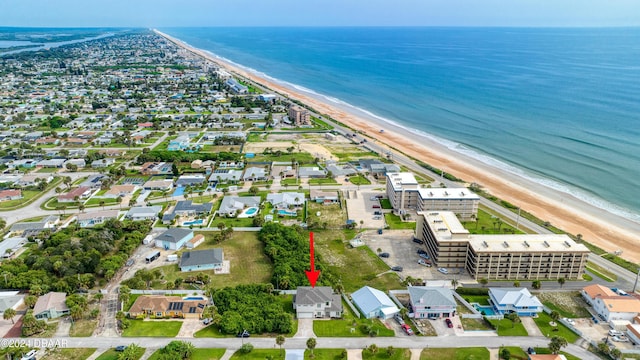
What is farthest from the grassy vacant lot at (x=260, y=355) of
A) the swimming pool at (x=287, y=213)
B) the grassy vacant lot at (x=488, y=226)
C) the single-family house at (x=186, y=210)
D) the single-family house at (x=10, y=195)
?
the single-family house at (x=10, y=195)

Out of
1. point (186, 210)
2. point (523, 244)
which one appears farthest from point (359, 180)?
point (523, 244)

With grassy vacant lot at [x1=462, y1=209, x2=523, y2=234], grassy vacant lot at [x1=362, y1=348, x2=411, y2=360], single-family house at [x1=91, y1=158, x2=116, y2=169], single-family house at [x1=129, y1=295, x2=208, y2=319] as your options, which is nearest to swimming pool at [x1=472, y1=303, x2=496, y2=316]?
grassy vacant lot at [x1=362, y1=348, x2=411, y2=360]

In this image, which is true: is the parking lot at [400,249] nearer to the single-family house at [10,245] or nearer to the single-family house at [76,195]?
the single-family house at [10,245]

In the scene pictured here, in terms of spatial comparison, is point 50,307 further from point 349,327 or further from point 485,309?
point 485,309

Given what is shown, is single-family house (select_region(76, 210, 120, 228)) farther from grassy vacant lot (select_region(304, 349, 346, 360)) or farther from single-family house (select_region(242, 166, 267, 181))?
grassy vacant lot (select_region(304, 349, 346, 360))

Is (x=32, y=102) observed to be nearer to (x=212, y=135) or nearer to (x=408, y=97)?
(x=212, y=135)

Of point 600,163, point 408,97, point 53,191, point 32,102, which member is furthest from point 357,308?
point 32,102
